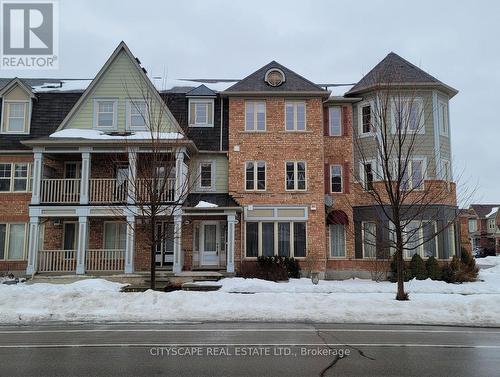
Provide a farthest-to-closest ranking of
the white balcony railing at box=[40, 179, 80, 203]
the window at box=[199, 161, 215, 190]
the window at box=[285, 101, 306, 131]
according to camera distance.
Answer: the window at box=[199, 161, 215, 190]
the window at box=[285, 101, 306, 131]
the white balcony railing at box=[40, 179, 80, 203]

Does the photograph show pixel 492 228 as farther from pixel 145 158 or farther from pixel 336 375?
pixel 336 375

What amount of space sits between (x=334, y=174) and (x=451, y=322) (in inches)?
479

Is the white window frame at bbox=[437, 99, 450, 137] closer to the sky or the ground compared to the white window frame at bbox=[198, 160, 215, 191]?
closer to the sky

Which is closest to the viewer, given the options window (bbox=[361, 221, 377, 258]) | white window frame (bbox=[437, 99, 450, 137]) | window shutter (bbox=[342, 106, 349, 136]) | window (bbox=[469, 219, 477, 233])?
window (bbox=[361, 221, 377, 258])

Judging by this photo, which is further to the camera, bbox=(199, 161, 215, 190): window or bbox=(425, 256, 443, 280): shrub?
bbox=(199, 161, 215, 190): window

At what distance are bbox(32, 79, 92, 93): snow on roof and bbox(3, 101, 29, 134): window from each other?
125cm

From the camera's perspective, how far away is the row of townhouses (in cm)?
2186

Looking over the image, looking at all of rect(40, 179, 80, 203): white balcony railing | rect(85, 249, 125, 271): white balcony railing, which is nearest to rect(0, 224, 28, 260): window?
rect(40, 179, 80, 203): white balcony railing

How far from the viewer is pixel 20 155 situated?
22656mm

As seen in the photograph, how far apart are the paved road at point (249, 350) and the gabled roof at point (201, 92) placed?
14493 millimetres

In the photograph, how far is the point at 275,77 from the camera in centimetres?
2302

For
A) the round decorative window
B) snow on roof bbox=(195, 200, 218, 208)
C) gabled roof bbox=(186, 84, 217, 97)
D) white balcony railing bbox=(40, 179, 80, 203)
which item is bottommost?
snow on roof bbox=(195, 200, 218, 208)

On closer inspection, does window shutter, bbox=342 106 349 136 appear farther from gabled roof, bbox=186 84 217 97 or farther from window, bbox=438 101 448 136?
gabled roof, bbox=186 84 217 97

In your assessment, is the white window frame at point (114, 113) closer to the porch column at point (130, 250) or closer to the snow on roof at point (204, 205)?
the porch column at point (130, 250)
